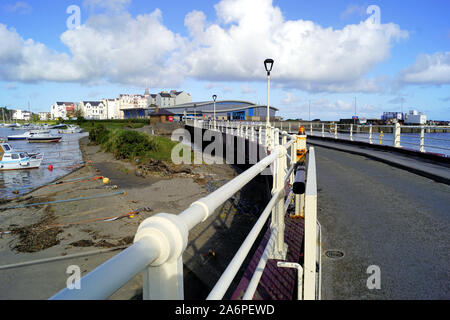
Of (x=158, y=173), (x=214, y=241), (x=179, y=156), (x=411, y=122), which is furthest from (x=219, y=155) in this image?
(x=411, y=122)

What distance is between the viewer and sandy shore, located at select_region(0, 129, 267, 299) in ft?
26.7

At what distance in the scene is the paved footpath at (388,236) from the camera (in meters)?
3.16

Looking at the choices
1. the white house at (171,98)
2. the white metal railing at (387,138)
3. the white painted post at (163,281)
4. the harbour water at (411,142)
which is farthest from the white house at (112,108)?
the white painted post at (163,281)

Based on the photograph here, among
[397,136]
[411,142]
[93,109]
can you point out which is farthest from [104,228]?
[93,109]

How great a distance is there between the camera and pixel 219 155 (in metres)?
35.4

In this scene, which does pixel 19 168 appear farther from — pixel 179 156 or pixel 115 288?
pixel 115 288

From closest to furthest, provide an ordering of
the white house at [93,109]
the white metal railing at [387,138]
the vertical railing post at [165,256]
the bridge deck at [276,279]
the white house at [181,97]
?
the vertical railing post at [165,256], the bridge deck at [276,279], the white metal railing at [387,138], the white house at [181,97], the white house at [93,109]

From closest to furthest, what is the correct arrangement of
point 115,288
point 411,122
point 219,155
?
point 115,288
point 219,155
point 411,122

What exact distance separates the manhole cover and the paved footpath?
64 mm

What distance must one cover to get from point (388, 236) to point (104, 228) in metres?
10.00

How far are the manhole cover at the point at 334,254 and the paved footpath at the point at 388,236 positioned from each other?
64 mm

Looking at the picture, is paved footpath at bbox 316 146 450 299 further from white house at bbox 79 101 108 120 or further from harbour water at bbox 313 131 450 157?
white house at bbox 79 101 108 120

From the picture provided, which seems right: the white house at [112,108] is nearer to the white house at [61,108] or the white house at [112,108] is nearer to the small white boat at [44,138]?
the white house at [61,108]
